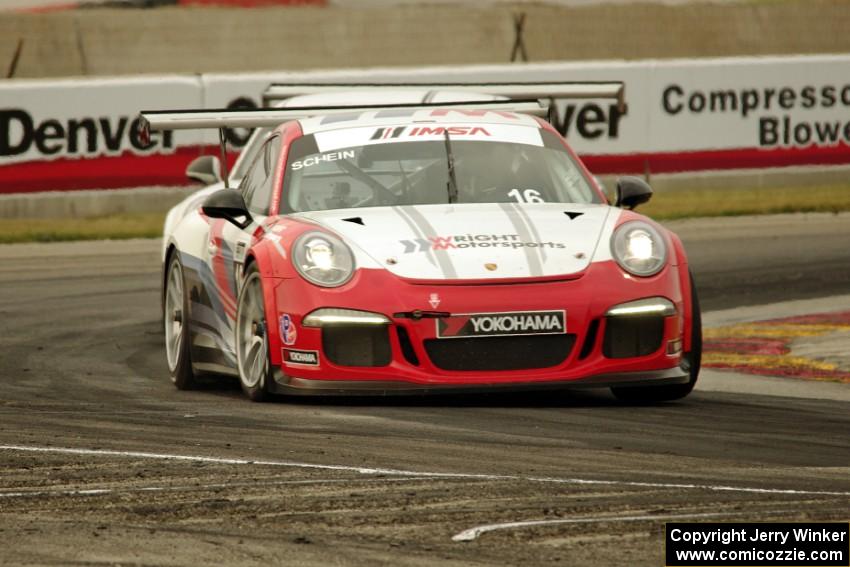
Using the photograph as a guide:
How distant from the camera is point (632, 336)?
322 inches

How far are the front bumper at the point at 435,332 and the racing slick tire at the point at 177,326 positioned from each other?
168cm

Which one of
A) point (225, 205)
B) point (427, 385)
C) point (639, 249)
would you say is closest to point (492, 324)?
point (427, 385)

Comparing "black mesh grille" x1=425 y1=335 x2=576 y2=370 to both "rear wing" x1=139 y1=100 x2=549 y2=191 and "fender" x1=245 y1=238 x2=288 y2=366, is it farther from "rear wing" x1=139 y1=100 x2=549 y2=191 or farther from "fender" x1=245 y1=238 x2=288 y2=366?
"rear wing" x1=139 y1=100 x2=549 y2=191

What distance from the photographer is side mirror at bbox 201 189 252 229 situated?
8.95 m

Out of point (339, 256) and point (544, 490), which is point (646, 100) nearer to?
point (339, 256)

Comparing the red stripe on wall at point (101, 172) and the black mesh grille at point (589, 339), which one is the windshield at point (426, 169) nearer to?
the black mesh grille at point (589, 339)

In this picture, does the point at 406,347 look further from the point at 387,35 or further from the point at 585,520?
the point at 387,35

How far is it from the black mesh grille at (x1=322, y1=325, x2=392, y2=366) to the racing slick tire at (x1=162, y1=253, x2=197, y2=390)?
181 cm

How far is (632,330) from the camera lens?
8.17m

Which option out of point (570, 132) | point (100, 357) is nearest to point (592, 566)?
point (100, 357)

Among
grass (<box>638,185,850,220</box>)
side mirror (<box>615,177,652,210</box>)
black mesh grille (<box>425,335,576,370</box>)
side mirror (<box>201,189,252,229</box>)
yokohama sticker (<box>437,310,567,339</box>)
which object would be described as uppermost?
side mirror (<box>201,189,252,229</box>)

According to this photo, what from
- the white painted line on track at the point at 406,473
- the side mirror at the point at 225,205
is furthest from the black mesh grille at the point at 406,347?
the white painted line on track at the point at 406,473

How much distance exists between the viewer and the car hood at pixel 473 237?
8102mm

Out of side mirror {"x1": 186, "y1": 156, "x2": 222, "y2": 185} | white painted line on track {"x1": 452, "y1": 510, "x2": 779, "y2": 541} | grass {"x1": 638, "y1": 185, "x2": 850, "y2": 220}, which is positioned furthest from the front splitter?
grass {"x1": 638, "y1": 185, "x2": 850, "y2": 220}
